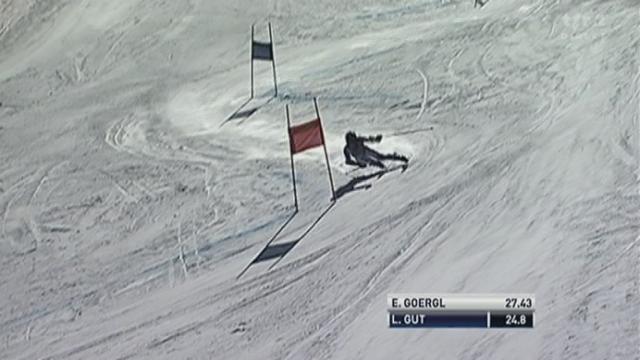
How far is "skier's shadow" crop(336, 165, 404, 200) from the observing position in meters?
1.45

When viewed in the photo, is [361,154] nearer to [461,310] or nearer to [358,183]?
[358,183]

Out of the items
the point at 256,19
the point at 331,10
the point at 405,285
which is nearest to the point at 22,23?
the point at 256,19

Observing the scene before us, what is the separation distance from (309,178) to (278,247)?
0.39 feet

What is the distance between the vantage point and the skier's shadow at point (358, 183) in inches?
57.2

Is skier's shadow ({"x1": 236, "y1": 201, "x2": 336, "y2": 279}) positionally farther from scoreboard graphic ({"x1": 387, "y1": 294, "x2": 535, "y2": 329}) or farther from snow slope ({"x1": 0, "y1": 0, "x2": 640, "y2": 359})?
scoreboard graphic ({"x1": 387, "y1": 294, "x2": 535, "y2": 329})

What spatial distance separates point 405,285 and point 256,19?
1.58 feet

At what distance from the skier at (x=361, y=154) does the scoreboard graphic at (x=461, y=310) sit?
21cm

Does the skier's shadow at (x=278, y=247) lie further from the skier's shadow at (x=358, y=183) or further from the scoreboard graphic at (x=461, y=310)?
the scoreboard graphic at (x=461, y=310)

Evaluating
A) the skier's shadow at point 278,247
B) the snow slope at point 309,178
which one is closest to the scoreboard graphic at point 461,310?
the snow slope at point 309,178

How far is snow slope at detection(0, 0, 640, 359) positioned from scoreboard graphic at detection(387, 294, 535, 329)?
0.7 inches

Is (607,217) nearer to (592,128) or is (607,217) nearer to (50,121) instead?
(592,128)

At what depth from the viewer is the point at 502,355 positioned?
147 cm

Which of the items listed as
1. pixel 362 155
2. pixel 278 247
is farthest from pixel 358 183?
pixel 278 247

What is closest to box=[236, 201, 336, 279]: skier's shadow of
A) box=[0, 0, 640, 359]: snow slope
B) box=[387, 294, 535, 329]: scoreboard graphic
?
box=[0, 0, 640, 359]: snow slope
